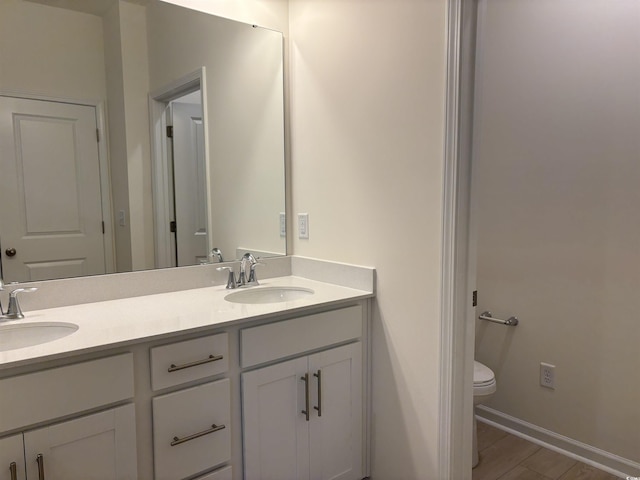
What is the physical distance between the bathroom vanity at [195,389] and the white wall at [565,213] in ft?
3.20

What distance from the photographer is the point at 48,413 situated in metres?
1.17

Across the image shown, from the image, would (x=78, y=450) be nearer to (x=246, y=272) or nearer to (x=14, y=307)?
(x=14, y=307)

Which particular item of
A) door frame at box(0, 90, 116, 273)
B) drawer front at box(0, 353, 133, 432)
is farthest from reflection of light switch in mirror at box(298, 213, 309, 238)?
drawer front at box(0, 353, 133, 432)

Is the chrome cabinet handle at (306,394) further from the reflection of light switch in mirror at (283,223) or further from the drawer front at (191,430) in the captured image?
the reflection of light switch in mirror at (283,223)

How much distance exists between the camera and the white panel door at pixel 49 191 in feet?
5.14

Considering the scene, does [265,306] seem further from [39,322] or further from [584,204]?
[584,204]

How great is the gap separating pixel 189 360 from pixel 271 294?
0.67 meters

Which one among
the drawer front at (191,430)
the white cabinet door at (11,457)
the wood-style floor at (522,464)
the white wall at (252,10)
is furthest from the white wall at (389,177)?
the white cabinet door at (11,457)

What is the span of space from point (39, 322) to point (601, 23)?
2525 mm

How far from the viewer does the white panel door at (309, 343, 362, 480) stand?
171cm

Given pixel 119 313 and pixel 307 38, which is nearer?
pixel 119 313

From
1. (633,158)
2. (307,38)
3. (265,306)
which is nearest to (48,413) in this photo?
(265,306)

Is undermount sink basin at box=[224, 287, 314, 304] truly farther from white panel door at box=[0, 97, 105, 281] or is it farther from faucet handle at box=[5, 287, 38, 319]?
faucet handle at box=[5, 287, 38, 319]

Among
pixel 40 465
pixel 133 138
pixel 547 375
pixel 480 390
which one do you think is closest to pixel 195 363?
pixel 40 465
